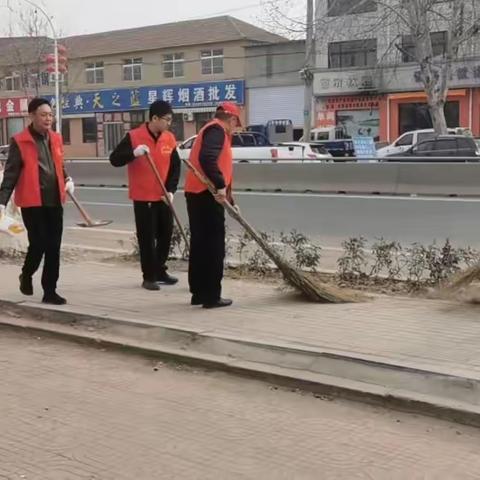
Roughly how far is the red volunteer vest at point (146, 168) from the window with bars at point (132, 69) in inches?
1891

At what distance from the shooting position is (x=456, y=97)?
40531 mm

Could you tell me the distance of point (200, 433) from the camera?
4.32 metres

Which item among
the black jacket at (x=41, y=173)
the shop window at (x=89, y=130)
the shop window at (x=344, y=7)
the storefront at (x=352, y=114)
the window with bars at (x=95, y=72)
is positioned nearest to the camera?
the black jacket at (x=41, y=173)

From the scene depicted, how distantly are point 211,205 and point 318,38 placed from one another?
29.2 m

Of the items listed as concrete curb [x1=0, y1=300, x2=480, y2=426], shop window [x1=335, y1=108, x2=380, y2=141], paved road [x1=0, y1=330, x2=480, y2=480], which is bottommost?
paved road [x1=0, y1=330, x2=480, y2=480]

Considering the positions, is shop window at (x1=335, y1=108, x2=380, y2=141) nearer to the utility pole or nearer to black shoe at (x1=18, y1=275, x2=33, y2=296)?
the utility pole

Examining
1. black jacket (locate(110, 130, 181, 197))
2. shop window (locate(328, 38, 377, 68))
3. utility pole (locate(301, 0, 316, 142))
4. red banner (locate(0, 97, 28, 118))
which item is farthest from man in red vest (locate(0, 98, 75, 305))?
red banner (locate(0, 97, 28, 118))

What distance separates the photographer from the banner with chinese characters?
49.7m

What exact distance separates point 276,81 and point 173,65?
854 centimetres

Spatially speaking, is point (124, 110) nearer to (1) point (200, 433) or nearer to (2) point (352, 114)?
(2) point (352, 114)

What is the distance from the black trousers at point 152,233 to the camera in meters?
7.73

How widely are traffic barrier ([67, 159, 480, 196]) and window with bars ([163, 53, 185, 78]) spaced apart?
31.3 meters

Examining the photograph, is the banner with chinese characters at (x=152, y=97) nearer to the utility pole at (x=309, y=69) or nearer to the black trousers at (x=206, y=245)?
the utility pole at (x=309, y=69)

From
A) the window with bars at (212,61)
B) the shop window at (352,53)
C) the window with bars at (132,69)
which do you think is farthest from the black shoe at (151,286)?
the window with bars at (132,69)
